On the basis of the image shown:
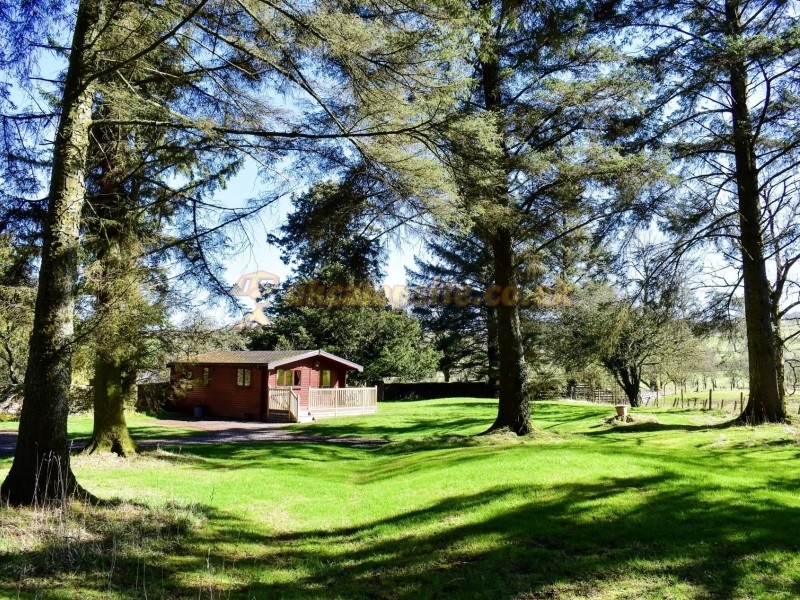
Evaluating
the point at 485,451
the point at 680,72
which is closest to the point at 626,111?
the point at 680,72

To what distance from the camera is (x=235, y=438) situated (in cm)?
1816

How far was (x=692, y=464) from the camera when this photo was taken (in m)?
8.45

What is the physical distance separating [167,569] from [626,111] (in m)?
13.1

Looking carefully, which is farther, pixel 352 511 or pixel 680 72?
pixel 680 72

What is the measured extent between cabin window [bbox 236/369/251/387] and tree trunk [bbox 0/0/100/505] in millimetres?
21411

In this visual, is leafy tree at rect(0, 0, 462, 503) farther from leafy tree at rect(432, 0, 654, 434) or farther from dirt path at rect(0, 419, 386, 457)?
dirt path at rect(0, 419, 386, 457)

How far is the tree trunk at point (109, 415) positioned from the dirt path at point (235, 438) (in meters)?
2.33

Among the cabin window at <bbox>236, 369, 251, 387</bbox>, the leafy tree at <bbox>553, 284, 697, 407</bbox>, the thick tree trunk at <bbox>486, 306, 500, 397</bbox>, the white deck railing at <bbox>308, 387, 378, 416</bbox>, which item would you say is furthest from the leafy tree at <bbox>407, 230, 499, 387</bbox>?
the cabin window at <bbox>236, 369, 251, 387</bbox>

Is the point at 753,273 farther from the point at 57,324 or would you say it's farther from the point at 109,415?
the point at 109,415

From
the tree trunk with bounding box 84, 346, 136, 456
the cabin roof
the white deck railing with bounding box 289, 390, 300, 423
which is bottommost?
the white deck railing with bounding box 289, 390, 300, 423

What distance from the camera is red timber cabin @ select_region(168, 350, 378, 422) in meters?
26.4

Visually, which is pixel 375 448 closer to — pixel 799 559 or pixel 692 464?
pixel 692 464

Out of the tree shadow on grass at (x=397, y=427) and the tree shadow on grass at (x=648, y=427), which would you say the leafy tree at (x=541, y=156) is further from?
the tree shadow on grass at (x=397, y=427)

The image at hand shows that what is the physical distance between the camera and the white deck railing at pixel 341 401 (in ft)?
87.4
